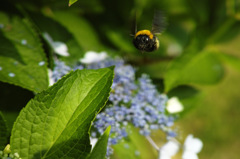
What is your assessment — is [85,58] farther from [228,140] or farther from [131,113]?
[228,140]

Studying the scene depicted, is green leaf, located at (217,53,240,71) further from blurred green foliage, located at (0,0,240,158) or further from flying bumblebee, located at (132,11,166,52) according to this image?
flying bumblebee, located at (132,11,166,52)

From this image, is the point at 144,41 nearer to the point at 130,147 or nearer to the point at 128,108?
the point at 128,108

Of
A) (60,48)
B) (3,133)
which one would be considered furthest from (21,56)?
(3,133)

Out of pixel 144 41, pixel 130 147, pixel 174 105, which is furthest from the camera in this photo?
pixel 174 105

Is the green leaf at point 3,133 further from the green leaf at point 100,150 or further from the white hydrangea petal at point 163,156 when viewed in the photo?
the white hydrangea petal at point 163,156

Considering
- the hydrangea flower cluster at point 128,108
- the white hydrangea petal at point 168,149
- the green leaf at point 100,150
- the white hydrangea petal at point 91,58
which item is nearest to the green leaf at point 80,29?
the white hydrangea petal at point 91,58

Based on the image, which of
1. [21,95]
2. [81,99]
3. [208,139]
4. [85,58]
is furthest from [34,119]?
[208,139]

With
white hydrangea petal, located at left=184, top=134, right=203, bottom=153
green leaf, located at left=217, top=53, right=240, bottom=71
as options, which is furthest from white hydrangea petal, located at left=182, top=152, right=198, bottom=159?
green leaf, located at left=217, top=53, right=240, bottom=71
